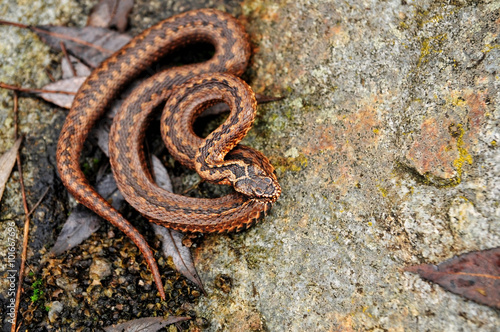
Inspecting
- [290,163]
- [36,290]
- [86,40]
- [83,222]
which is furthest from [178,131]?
[36,290]

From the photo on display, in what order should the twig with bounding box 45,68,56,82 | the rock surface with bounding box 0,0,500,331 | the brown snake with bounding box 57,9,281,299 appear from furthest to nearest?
the twig with bounding box 45,68,56,82
the brown snake with bounding box 57,9,281,299
the rock surface with bounding box 0,0,500,331

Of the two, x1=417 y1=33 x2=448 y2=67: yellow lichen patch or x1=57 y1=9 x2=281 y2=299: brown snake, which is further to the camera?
x1=57 y1=9 x2=281 y2=299: brown snake

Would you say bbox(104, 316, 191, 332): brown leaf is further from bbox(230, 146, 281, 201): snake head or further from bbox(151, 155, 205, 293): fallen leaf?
bbox(230, 146, 281, 201): snake head

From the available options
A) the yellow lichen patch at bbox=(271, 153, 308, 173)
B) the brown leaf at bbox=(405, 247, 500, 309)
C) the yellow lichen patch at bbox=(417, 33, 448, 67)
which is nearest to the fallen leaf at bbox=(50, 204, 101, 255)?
the yellow lichen patch at bbox=(271, 153, 308, 173)

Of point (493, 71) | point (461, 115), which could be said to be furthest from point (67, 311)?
point (493, 71)

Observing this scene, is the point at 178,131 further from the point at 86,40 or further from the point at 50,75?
the point at 50,75

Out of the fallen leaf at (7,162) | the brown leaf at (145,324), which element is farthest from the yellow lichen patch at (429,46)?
the fallen leaf at (7,162)

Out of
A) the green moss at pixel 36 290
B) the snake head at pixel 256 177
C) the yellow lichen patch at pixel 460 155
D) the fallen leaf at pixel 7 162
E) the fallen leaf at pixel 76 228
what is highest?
the yellow lichen patch at pixel 460 155

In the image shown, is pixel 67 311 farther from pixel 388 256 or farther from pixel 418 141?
pixel 418 141

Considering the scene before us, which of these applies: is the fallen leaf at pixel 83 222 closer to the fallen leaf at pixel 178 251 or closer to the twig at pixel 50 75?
the fallen leaf at pixel 178 251
